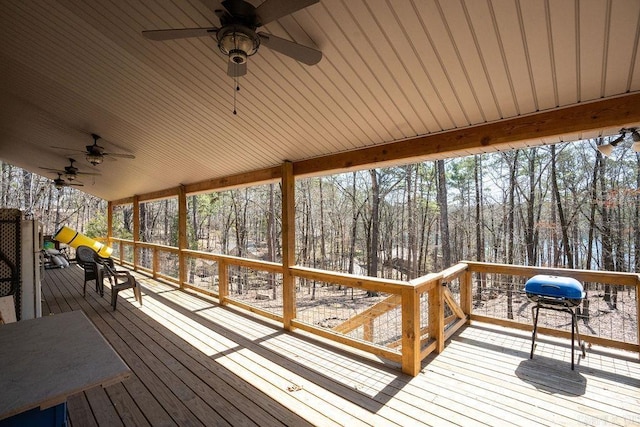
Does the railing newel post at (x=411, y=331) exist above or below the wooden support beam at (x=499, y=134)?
below

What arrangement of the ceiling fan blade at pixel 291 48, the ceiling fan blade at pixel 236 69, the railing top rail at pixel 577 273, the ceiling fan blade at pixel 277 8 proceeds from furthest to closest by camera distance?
the railing top rail at pixel 577 273, the ceiling fan blade at pixel 236 69, the ceiling fan blade at pixel 291 48, the ceiling fan blade at pixel 277 8

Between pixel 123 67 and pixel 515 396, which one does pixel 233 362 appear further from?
pixel 123 67

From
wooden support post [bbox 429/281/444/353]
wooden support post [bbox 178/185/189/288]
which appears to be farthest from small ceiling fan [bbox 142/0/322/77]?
wooden support post [bbox 178/185/189/288]

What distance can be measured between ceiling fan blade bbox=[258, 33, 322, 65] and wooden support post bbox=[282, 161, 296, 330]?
259 cm

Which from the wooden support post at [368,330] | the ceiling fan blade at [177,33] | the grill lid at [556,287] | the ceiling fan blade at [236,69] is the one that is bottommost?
the wooden support post at [368,330]

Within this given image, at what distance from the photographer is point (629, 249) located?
36.0 ft

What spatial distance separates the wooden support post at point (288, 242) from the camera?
4332 mm

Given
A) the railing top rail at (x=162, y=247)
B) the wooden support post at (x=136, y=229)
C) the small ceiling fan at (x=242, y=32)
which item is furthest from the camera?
the wooden support post at (x=136, y=229)

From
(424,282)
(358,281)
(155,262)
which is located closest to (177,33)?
(358,281)

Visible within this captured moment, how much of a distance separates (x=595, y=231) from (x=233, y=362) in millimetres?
15094

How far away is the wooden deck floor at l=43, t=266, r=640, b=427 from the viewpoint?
7.86 feet

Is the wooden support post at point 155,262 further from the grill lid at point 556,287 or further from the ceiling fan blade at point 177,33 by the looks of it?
the grill lid at point 556,287

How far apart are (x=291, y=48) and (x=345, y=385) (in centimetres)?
293

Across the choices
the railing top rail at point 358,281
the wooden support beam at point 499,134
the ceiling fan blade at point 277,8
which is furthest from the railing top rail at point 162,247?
the ceiling fan blade at point 277,8
